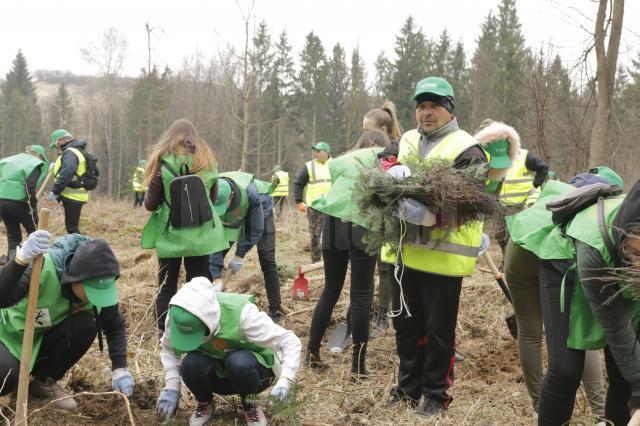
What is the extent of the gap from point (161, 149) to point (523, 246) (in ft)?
8.81

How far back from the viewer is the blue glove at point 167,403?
3.10 metres

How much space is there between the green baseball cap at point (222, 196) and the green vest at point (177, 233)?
1.74ft

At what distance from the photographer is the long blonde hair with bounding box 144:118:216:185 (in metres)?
4.30

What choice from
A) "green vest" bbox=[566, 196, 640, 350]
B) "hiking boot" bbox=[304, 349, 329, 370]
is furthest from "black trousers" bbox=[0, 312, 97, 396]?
"green vest" bbox=[566, 196, 640, 350]

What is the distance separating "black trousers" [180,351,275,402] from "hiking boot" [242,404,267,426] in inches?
3.3

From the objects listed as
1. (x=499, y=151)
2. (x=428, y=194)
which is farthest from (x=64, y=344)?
(x=499, y=151)

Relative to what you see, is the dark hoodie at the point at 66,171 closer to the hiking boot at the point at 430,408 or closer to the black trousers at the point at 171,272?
the black trousers at the point at 171,272

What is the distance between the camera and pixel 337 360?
15.1 ft

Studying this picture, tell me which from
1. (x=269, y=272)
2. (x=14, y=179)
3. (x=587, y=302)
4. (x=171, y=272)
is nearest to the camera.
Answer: (x=587, y=302)

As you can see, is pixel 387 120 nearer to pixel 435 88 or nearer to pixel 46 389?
pixel 435 88

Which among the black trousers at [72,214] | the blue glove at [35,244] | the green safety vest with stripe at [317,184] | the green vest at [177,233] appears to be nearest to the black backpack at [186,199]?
the green vest at [177,233]

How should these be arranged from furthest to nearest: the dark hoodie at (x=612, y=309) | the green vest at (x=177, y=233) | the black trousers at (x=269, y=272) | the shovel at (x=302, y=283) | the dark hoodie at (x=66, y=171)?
the dark hoodie at (x=66, y=171), the shovel at (x=302, y=283), the black trousers at (x=269, y=272), the green vest at (x=177, y=233), the dark hoodie at (x=612, y=309)

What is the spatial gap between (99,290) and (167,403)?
69 centimetres

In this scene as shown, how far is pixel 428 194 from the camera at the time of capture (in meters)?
3.02
